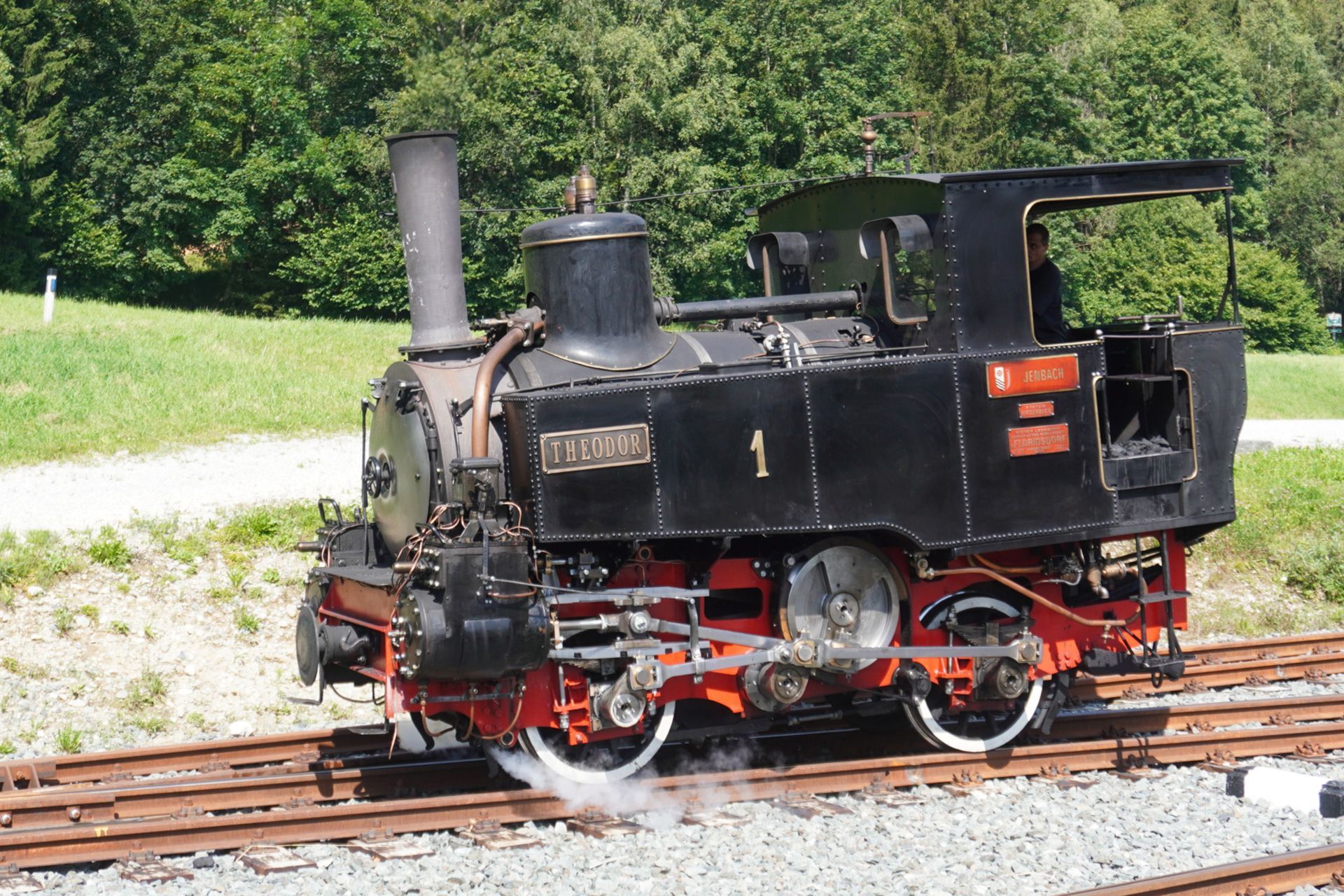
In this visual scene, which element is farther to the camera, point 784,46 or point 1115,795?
point 784,46

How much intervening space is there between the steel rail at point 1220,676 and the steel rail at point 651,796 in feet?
4.30

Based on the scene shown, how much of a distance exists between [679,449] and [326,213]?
32518 millimetres

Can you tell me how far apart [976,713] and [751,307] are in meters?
2.71

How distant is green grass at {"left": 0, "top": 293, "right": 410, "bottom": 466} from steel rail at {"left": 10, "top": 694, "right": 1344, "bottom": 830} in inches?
317

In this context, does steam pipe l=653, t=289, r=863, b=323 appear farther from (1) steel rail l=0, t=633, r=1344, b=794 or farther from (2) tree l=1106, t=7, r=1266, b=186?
(2) tree l=1106, t=7, r=1266, b=186

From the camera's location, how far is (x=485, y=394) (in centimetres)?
645

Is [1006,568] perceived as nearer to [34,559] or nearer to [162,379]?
[34,559]

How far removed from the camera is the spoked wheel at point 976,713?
7504mm

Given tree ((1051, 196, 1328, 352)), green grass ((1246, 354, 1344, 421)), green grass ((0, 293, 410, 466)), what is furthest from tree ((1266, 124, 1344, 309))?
green grass ((0, 293, 410, 466))

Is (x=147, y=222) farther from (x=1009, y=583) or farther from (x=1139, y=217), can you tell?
(x=1009, y=583)

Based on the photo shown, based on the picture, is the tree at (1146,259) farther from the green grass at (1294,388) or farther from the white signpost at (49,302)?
the white signpost at (49,302)

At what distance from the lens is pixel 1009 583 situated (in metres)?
7.35

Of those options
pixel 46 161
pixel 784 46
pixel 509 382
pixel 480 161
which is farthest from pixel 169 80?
pixel 509 382

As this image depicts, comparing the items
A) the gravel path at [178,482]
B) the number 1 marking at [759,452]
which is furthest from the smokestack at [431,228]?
the gravel path at [178,482]
